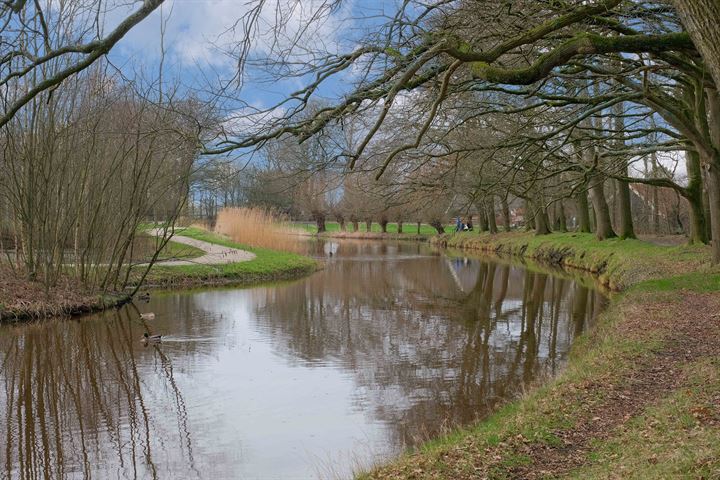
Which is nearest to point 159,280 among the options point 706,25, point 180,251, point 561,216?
point 180,251

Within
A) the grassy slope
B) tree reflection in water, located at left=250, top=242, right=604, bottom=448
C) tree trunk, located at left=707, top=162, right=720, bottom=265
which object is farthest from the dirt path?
tree trunk, located at left=707, top=162, right=720, bottom=265

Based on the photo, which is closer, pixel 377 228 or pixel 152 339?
pixel 152 339

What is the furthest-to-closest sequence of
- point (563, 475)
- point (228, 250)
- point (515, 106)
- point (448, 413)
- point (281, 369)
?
1. point (228, 250)
2. point (515, 106)
3. point (281, 369)
4. point (448, 413)
5. point (563, 475)

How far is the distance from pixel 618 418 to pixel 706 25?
3.17 metres

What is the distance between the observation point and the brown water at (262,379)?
636cm

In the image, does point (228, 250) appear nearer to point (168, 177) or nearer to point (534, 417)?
point (168, 177)

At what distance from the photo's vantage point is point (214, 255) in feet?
78.4

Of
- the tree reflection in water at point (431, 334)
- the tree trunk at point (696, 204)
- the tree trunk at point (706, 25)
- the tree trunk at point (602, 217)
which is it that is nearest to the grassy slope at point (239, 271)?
the tree reflection in water at point (431, 334)

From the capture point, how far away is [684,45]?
5.84 m

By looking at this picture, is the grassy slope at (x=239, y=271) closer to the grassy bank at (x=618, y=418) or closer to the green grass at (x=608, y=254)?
the green grass at (x=608, y=254)

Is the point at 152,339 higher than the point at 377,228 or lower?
lower

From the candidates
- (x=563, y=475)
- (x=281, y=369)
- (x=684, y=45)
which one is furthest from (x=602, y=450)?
(x=281, y=369)

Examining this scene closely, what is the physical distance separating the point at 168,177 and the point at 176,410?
934cm

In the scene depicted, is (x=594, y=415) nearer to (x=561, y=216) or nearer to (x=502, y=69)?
(x=502, y=69)
